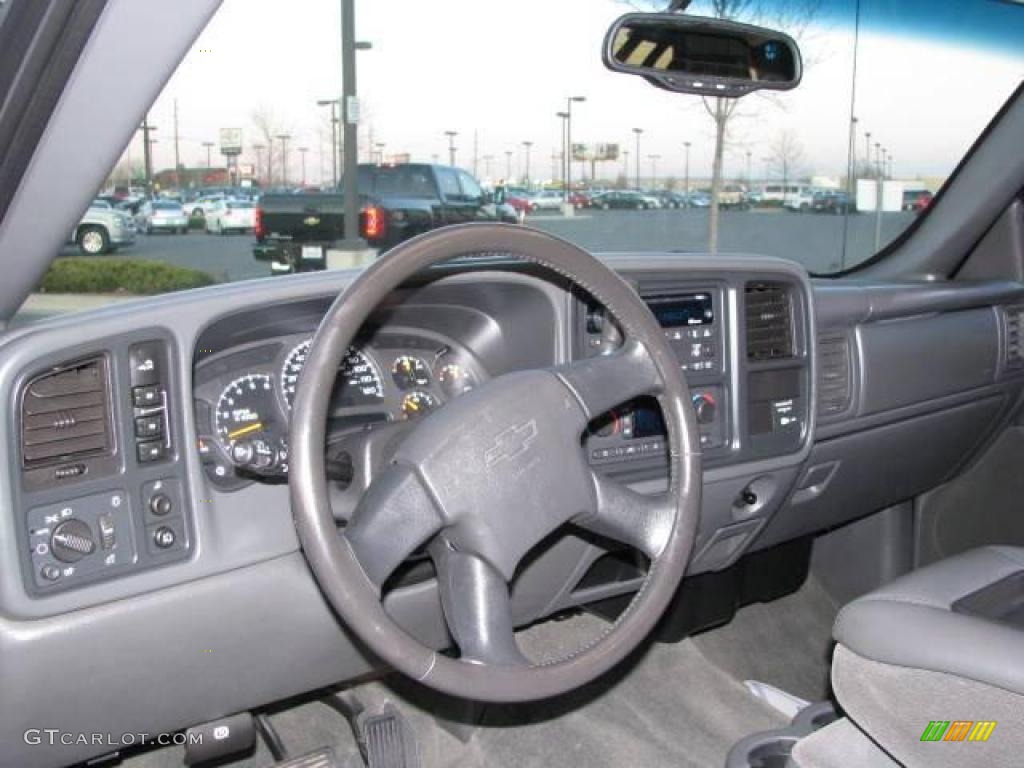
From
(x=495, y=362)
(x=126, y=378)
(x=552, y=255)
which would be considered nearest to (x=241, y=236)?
(x=495, y=362)

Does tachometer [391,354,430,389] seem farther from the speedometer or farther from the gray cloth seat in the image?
the gray cloth seat

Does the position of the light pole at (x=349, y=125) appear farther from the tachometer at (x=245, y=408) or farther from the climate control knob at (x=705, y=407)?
the climate control knob at (x=705, y=407)

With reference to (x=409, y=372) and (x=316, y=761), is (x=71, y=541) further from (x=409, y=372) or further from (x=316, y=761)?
(x=316, y=761)

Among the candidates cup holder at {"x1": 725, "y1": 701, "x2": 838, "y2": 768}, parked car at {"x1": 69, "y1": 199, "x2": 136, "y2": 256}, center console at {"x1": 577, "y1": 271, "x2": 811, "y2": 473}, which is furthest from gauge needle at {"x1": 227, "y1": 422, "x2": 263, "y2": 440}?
cup holder at {"x1": 725, "y1": 701, "x2": 838, "y2": 768}

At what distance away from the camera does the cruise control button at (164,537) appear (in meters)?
2.13

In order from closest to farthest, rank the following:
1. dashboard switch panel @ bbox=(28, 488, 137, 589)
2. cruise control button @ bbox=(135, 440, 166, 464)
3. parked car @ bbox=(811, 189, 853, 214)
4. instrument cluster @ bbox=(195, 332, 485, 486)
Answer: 1. dashboard switch panel @ bbox=(28, 488, 137, 589)
2. cruise control button @ bbox=(135, 440, 166, 464)
3. instrument cluster @ bbox=(195, 332, 485, 486)
4. parked car @ bbox=(811, 189, 853, 214)

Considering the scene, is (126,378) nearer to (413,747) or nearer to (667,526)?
(667,526)

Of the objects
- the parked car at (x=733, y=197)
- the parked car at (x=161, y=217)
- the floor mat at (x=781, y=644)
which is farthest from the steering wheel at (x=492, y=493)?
the parked car at (x=733, y=197)

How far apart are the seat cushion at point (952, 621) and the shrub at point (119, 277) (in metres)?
1.51

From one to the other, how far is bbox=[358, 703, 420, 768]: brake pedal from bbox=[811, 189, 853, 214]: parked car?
229cm

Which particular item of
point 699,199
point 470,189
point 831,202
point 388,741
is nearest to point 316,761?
point 388,741

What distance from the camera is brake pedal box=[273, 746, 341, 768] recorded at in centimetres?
294

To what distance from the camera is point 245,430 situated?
2365 mm

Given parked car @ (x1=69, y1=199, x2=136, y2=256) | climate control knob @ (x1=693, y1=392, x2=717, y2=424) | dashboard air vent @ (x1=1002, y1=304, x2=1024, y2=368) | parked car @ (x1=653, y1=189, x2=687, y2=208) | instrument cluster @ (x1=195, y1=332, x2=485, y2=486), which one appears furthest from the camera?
dashboard air vent @ (x1=1002, y1=304, x2=1024, y2=368)
